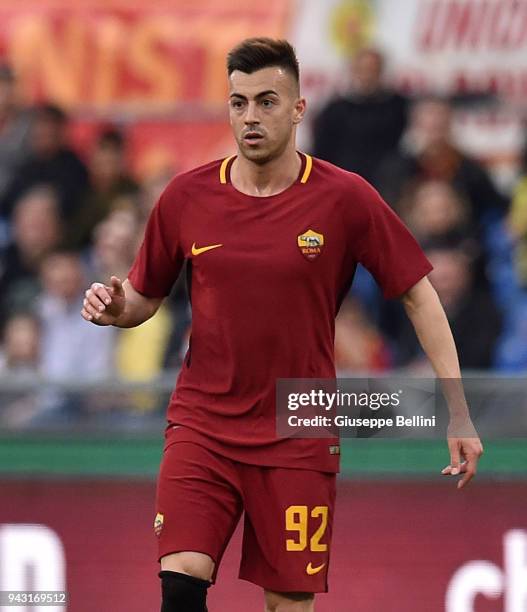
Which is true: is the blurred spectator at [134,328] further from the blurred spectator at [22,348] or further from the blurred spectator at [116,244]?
the blurred spectator at [22,348]

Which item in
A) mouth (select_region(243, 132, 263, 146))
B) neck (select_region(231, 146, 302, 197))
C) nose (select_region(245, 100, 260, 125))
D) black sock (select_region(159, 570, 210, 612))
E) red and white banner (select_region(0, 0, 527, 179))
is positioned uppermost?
red and white banner (select_region(0, 0, 527, 179))

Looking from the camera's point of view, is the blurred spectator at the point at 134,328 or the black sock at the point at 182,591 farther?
the blurred spectator at the point at 134,328

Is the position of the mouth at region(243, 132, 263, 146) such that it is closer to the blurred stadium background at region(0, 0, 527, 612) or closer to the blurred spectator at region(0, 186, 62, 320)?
the blurred stadium background at region(0, 0, 527, 612)

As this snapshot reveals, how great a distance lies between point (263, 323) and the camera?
5.45m

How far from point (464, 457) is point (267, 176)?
3.96ft

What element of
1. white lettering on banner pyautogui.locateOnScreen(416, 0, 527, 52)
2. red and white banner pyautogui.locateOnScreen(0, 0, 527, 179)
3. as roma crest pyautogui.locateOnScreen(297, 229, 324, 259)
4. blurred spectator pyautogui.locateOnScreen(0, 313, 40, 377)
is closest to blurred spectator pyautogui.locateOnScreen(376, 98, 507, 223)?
red and white banner pyautogui.locateOnScreen(0, 0, 527, 179)

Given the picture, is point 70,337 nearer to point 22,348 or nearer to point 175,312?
point 22,348

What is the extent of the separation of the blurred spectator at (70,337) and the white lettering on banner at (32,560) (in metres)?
1.60

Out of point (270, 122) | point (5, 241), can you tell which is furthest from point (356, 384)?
point (5, 241)

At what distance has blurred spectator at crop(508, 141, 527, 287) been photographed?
30.0 feet

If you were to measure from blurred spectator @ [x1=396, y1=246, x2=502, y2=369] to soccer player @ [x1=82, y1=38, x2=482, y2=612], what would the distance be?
2.87 metres

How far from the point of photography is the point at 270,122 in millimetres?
5430

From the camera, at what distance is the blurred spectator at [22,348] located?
8.66 m

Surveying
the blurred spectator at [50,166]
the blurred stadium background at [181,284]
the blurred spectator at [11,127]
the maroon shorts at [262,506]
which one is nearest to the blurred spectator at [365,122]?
the blurred stadium background at [181,284]
